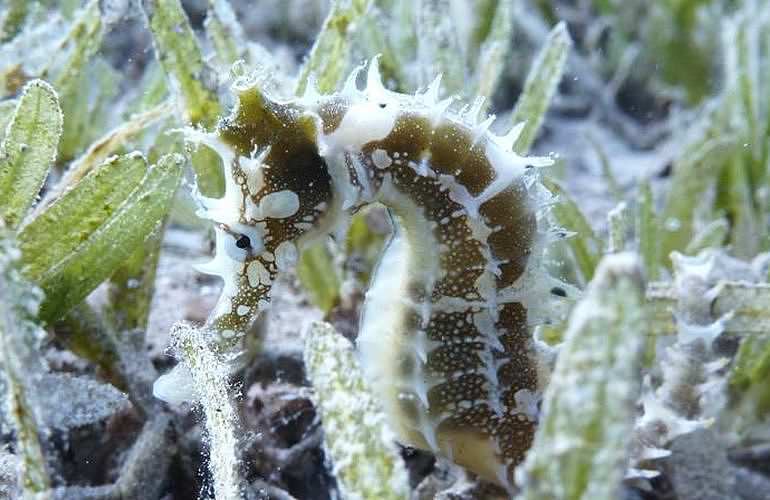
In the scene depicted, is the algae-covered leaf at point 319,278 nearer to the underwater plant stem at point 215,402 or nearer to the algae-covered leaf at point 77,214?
the algae-covered leaf at point 77,214

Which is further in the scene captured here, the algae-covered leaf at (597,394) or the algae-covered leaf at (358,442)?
the algae-covered leaf at (358,442)

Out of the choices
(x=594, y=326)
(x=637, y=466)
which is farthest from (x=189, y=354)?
(x=637, y=466)

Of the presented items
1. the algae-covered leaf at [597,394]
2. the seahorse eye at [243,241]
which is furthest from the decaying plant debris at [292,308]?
the seahorse eye at [243,241]

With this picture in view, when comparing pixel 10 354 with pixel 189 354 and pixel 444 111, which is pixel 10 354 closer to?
pixel 189 354

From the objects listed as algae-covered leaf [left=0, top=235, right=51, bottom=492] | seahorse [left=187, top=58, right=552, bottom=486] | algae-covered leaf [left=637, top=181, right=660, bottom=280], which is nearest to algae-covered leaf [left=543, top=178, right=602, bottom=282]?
algae-covered leaf [left=637, top=181, right=660, bottom=280]

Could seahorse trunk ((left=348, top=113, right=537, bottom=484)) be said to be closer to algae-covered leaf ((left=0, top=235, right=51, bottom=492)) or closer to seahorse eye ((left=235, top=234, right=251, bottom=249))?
seahorse eye ((left=235, top=234, right=251, bottom=249))

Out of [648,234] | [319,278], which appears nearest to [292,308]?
[319,278]
